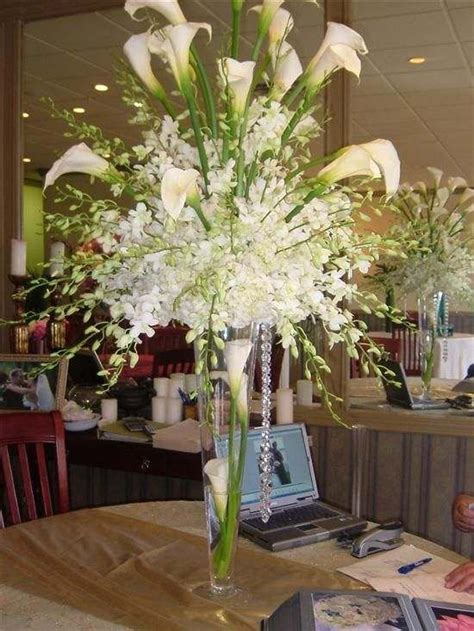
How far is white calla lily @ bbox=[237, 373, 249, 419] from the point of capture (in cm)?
133

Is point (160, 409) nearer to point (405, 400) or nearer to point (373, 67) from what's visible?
point (405, 400)

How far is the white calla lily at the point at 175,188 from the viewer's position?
114 centimetres

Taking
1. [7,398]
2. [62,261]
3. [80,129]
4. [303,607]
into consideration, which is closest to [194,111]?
[80,129]

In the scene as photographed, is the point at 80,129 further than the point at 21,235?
No

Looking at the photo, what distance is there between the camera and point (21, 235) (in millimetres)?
3443

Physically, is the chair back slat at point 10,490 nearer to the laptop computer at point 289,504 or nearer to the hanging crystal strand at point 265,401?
the laptop computer at point 289,504

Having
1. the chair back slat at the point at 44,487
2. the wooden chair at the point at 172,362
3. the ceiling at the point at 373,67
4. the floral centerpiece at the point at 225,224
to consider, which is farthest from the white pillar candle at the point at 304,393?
the floral centerpiece at the point at 225,224

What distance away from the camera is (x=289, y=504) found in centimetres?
179

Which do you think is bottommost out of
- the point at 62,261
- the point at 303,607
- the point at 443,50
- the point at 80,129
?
the point at 303,607

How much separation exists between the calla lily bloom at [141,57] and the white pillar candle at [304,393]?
180 cm

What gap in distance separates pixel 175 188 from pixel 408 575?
90 cm

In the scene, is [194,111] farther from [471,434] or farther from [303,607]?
[471,434]

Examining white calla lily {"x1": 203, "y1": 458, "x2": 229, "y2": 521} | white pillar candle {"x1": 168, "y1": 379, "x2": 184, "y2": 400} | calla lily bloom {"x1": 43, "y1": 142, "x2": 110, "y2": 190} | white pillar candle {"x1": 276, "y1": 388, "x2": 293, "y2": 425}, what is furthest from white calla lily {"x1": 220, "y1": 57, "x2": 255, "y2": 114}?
white pillar candle {"x1": 168, "y1": 379, "x2": 184, "y2": 400}

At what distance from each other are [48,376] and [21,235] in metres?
0.89
